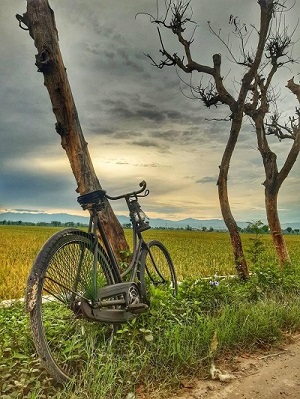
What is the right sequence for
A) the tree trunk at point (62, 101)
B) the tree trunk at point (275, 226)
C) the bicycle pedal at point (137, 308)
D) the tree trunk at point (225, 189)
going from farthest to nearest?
1. the tree trunk at point (275, 226)
2. the tree trunk at point (225, 189)
3. the tree trunk at point (62, 101)
4. the bicycle pedal at point (137, 308)

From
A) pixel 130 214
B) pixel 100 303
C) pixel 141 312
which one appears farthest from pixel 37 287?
pixel 130 214

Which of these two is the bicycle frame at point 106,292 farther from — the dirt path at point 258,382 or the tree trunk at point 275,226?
the tree trunk at point 275,226

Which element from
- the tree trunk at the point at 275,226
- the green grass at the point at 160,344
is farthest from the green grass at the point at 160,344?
the tree trunk at the point at 275,226

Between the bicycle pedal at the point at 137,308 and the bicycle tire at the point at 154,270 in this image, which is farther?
the bicycle tire at the point at 154,270

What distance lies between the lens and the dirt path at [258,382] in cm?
342

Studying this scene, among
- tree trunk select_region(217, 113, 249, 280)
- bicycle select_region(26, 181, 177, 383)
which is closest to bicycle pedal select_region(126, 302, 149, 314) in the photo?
bicycle select_region(26, 181, 177, 383)

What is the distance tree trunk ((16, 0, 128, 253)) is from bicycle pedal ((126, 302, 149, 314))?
1.62 meters

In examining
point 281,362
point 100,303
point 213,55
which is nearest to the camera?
point 100,303

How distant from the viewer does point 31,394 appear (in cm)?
304

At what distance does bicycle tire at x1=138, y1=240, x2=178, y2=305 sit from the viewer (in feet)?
15.7

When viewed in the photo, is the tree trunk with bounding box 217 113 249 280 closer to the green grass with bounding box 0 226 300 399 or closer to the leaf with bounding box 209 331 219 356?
the green grass with bounding box 0 226 300 399

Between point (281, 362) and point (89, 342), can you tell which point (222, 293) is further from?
point (89, 342)

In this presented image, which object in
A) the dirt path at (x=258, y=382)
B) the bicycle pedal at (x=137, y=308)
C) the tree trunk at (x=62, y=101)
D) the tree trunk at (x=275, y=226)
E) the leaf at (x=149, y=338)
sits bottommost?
the dirt path at (x=258, y=382)

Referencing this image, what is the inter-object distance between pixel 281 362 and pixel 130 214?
223 centimetres
